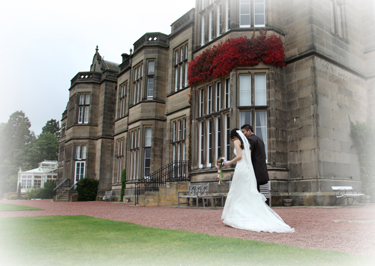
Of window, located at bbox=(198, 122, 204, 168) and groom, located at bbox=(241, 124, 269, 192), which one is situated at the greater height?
window, located at bbox=(198, 122, 204, 168)

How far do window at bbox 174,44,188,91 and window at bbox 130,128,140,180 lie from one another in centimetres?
408

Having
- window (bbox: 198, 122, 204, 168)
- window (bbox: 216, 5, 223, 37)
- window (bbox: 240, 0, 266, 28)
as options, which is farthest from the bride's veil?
window (bbox: 216, 5, 223, 37)

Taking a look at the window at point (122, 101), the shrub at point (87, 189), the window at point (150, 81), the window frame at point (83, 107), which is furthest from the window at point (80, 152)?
the window at point (150, 81)

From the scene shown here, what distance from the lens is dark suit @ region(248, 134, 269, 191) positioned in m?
6.41

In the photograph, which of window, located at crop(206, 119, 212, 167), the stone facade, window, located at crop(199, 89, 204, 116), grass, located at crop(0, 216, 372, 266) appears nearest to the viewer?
grass, located at crop(0, 216, 372, 266)

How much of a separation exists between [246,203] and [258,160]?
2.97 feet

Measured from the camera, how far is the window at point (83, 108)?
27875mm

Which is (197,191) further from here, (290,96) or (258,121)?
(290,96)

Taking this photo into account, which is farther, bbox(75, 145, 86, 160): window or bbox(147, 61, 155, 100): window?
bbox(75, 145, 86, 160): window

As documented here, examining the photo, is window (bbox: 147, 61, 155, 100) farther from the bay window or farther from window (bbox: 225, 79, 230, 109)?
window (bbox: 225, 79, 230, 109)

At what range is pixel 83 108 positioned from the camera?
91.9 ft

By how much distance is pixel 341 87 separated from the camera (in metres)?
13.1

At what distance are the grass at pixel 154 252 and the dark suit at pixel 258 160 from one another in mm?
2181

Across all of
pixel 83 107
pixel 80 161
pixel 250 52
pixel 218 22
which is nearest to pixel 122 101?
pixel 83 107
